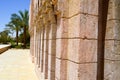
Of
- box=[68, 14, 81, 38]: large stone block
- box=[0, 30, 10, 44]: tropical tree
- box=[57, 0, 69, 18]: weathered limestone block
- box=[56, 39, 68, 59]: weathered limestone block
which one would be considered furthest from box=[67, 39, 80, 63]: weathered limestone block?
box=[0, 30, 10, 44]: tropical tree

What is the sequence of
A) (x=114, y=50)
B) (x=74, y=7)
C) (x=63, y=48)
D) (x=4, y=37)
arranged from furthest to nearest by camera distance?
(x=4, y=37) < (x=63, y=48) < (x=74, y=7) < (x=114, y=50)

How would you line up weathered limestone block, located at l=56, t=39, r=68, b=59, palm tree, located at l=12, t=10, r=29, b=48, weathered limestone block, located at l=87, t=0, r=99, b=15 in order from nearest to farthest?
weathered limestone block, located at l=87, t=0, r=99, b=15 < weathered limestone block, located at l=56, t=39, r=68, b=59 < palm tree, located at l=12, t=10, r=29, b=48

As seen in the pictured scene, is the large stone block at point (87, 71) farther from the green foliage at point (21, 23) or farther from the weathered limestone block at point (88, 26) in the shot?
the green foliage at point (21, 23)

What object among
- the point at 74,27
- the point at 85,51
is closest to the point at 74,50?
the point at 85,51

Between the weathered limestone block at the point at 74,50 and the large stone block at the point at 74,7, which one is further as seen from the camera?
the large stone block at the point at 74,7

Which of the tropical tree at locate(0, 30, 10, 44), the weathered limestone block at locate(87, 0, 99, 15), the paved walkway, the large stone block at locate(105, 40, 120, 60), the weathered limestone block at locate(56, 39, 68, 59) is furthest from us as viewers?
the tropical tree at locate(0, 30, 10, 44)

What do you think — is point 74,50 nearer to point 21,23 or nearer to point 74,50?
point 74,50

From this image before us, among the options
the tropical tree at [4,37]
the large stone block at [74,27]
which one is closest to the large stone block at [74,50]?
the large stone block at [74,27]

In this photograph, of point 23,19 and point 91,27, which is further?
point 23,19

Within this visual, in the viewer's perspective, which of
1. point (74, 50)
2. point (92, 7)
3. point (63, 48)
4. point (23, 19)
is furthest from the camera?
point (23, 19)

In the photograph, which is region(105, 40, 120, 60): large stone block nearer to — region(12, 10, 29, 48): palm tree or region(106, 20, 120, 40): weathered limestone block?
region(106, 20, 120, 40): weathered limestone block

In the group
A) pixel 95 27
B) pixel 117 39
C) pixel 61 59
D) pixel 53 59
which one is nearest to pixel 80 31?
pixel 95 27

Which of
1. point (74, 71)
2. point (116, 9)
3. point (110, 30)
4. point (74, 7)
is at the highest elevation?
point (74, 7)

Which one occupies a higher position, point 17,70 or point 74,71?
point 74,71
